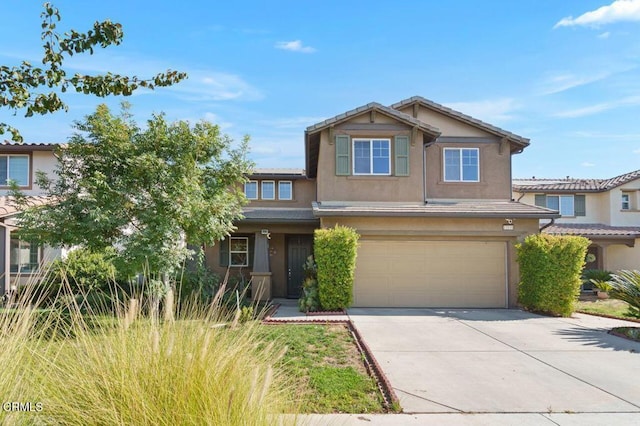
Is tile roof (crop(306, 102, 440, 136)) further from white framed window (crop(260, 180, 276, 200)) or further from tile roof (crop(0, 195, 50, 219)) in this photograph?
tile roof (crop(0, 195, 50, 219))

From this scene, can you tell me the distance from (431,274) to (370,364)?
8.07 metres

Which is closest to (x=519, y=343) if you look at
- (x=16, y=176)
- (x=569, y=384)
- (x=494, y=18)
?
(x=569, y=384)

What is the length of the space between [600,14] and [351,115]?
766 cm

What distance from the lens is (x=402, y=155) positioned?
1559 centimetres

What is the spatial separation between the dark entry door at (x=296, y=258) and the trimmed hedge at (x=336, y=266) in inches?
209

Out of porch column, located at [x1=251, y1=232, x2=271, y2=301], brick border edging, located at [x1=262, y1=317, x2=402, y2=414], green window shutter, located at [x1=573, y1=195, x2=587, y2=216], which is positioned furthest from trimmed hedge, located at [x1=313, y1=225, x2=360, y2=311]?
green window shutter, located at [x1=573, y1=195, x2=587, y2=216]

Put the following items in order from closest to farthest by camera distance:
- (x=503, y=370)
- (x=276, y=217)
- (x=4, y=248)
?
1. (x=503, y=370)
2. (x=4, y=248)
3. (x=276, y=217)

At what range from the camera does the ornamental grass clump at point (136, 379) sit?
271 cm

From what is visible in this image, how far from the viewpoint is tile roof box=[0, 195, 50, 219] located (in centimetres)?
1170

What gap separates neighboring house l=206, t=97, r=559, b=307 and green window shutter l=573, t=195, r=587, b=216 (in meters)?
10.8

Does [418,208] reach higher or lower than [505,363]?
higher

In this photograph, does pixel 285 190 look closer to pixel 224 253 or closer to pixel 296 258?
pixel 296 258

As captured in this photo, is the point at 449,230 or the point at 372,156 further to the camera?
the point at 372,156

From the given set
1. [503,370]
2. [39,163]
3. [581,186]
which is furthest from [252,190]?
[581,186]
